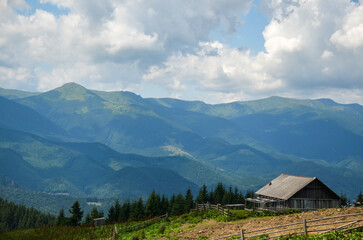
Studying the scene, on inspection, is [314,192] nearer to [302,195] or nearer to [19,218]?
[302,195]

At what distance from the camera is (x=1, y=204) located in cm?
19200

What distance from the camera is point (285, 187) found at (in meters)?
58.3

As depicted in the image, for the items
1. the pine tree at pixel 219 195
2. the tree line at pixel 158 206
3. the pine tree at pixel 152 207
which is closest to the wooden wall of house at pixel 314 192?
the tree line at pixel 158 206

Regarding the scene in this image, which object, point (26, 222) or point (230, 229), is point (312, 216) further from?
point (26, 222)

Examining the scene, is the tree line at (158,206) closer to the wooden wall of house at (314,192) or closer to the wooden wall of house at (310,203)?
the wooden wall of house at (310,203)

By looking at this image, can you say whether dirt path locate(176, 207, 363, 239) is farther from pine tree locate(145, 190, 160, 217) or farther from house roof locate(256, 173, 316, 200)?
pine tree locate(145, 190, 160, 217)

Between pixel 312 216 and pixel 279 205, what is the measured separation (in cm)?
2591

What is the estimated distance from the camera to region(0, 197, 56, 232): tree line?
160500mm

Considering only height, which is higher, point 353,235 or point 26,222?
point 353,235

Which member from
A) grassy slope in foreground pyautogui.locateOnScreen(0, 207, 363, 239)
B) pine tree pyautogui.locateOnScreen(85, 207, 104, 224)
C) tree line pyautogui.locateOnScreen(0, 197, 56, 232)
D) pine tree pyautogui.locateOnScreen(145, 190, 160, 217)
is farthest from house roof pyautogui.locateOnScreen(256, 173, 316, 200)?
tree line pyautogui.locateOnScreen(0, 197, 56, 232)

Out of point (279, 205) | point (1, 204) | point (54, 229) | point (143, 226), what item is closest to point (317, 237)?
point (279, 205)

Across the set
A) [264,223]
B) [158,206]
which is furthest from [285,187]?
[158,206]

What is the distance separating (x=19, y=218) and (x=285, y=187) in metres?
165

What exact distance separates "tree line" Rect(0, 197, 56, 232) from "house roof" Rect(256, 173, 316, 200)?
430 ft
